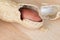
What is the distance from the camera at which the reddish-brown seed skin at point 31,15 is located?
2.44ft

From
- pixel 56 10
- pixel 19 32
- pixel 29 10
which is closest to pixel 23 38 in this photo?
pixel 19 32

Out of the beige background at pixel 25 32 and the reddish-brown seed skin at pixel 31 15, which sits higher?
the reddish-brown seed skin at pixel 31 15

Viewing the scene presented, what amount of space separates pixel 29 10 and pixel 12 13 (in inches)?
3.8

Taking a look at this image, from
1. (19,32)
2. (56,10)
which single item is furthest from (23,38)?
(56,10)

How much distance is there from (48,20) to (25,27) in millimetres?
135

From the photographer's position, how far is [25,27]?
2.49 ft

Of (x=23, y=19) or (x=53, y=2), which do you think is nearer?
(x=23, y=19)

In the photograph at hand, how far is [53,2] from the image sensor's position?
0.88 metres

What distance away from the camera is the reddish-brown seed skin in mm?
745

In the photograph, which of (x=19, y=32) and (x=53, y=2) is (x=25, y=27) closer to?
(x=19, y=32)

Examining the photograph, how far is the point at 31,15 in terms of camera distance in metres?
0.76

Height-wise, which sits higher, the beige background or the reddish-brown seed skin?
the reddish-brown seed skin

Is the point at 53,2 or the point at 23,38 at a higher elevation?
the point at 53,2

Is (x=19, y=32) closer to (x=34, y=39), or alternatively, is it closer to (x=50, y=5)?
(x=34, y=39)
